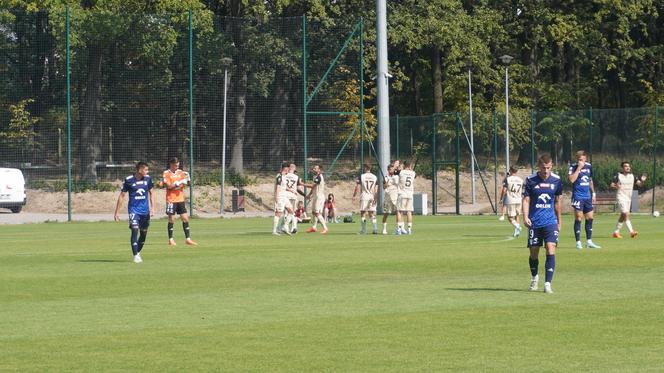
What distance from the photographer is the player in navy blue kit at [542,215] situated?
60.7 ft

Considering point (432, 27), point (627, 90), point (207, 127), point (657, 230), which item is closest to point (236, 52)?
point (207, 127)

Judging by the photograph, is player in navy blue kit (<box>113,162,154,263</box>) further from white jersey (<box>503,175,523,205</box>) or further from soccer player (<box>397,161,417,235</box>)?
white jersey (<box>503,175,523,205</box>)

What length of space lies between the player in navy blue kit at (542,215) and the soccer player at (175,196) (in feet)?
45.1

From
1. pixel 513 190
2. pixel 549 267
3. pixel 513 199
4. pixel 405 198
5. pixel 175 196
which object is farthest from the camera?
pixel 405 198

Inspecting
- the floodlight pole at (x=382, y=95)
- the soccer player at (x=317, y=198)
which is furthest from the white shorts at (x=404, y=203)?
the floodlight pole at (x=382, y=95)

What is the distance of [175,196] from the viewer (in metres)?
31.9

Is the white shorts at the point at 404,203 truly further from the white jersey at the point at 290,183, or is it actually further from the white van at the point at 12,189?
the white van at the point at 12,189

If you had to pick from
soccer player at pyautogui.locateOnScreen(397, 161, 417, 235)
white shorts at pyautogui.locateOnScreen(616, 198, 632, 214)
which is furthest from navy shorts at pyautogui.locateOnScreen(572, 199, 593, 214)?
soccer player at pyautogui.locateOnScreen(397, 161, 417, 235)

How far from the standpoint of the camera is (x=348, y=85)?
5328 cm

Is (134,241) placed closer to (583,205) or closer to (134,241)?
(134,241)

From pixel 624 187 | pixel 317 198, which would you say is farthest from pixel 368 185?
pixel 624 187

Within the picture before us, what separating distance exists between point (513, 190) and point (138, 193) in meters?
13.1

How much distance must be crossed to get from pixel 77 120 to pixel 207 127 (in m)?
5.27

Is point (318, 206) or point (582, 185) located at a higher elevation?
point (582, 185)
